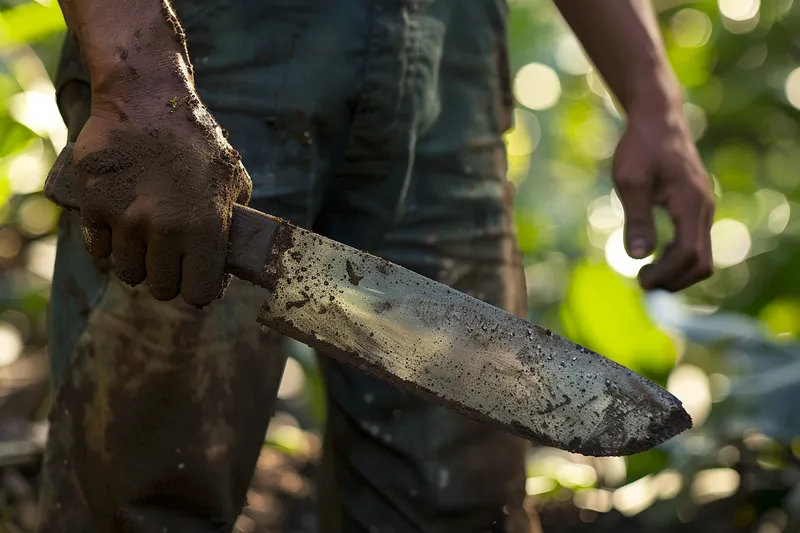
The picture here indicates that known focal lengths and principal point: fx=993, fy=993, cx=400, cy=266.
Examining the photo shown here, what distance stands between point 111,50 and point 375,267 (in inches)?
13.3

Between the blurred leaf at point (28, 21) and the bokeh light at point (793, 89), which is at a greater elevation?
the blurred leaf at point (28, 21)

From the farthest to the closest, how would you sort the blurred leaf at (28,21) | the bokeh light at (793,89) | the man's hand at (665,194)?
the bokeh light at (793,89) → the blurred leaf at (28,21) → the man's hand at (665,194)

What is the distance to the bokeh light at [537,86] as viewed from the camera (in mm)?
3303

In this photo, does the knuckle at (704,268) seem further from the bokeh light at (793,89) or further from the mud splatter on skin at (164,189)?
the bokeh light at (793,89)

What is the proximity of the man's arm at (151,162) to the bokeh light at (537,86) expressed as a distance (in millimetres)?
2416

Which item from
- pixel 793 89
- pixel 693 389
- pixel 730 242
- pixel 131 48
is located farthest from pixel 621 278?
pixel 793 89

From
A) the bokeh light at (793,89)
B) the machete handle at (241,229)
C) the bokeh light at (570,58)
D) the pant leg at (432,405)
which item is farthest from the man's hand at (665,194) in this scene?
the bokeh light at (793,89)

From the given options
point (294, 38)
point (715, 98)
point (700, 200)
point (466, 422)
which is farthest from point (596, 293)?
point (715, 98)

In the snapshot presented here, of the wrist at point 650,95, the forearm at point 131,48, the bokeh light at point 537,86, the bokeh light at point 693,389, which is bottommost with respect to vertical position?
the bokeh light at point 537,86

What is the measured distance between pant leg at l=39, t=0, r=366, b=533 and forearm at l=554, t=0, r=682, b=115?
418mm

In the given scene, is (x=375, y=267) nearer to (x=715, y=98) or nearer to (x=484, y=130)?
(x=484, y=130)

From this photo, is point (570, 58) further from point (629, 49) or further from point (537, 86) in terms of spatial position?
point (629, 49)

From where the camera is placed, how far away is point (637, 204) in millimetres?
1430

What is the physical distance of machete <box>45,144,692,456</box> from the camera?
995 millimetres
